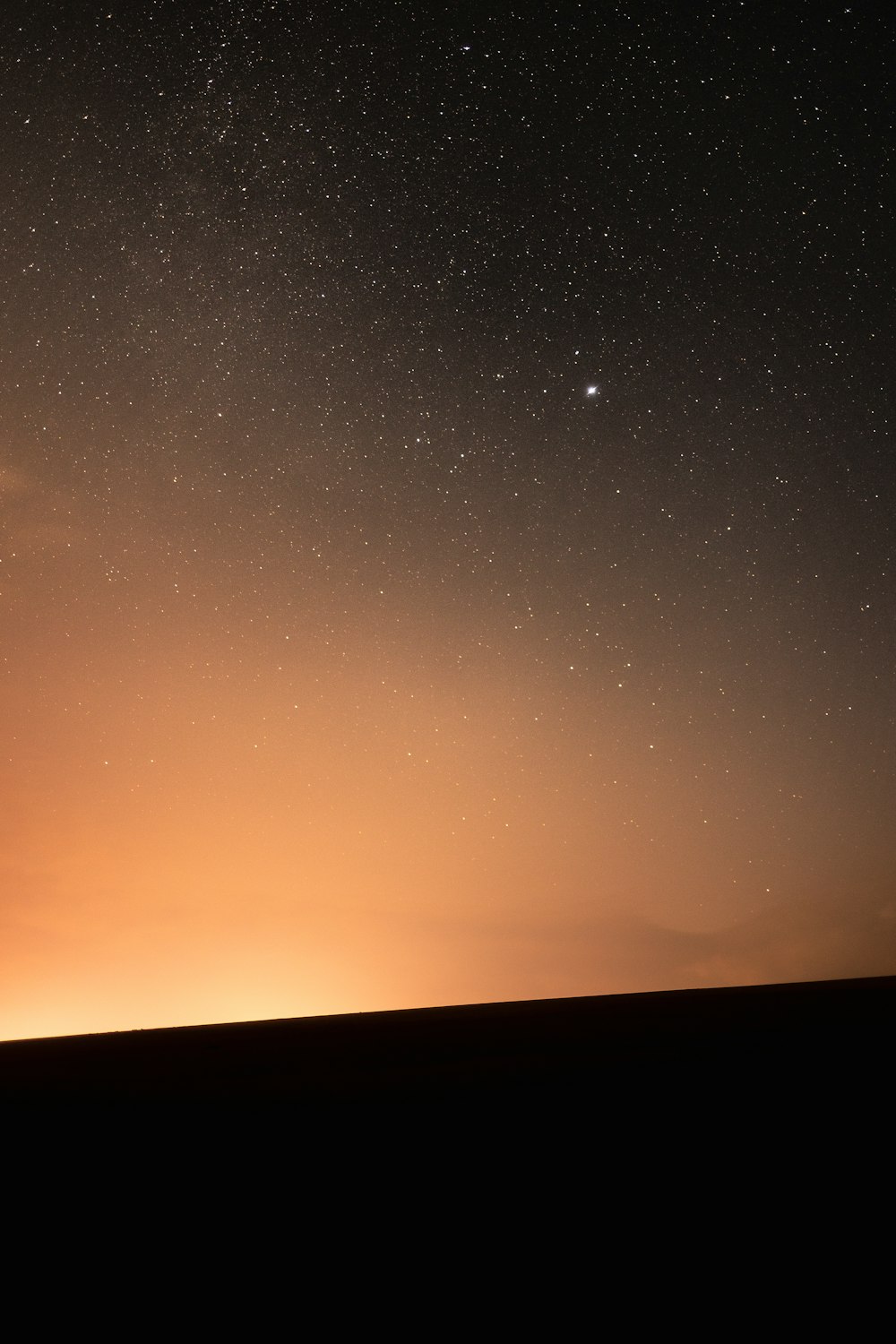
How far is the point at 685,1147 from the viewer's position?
3.35 m

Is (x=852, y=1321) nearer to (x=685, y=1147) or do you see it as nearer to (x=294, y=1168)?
(x=685, y=1147)

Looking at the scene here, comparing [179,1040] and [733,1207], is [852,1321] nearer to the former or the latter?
[733,1207]

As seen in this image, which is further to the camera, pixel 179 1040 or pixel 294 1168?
pixel 179 1040

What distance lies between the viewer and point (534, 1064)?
5457 millimetres

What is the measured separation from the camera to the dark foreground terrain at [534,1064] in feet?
14.3

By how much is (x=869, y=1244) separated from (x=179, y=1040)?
857 cm

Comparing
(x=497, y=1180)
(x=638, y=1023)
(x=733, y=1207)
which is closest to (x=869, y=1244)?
(x=733, y=1207)

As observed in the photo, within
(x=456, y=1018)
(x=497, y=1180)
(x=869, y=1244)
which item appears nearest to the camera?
(x=869, y=1244)

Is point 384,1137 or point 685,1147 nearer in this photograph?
point 685,1147

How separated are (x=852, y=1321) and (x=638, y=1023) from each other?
19.1ft

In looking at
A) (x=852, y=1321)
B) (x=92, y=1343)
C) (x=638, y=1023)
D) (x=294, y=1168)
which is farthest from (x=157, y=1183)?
(x=638, y=1023)

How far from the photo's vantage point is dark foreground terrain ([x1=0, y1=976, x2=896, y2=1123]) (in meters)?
4.36

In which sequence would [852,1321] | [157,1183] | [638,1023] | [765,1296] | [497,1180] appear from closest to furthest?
[852,1321] → [765,1296] → [497,1180] → [157,1183] → [638,1023]

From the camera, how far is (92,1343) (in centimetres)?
210
